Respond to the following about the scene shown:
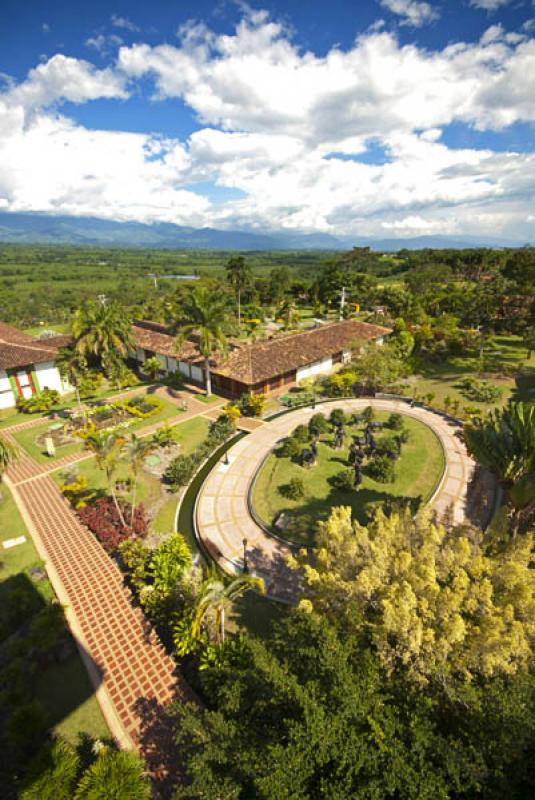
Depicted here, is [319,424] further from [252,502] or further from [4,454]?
[4,454]

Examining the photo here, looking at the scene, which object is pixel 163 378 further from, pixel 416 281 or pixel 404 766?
pixel 416 281

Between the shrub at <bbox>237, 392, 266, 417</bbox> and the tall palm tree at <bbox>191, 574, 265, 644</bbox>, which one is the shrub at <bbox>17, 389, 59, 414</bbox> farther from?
the tall palm tree at <bbox>191, 574, 265, 644</bbox>

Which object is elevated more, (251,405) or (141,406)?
(251,405)

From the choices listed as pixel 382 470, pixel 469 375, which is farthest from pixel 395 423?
pixel 469 375

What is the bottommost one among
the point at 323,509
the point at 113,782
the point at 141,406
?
the point at 141,406

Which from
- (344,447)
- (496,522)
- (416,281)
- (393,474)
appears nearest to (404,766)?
(496,522)
